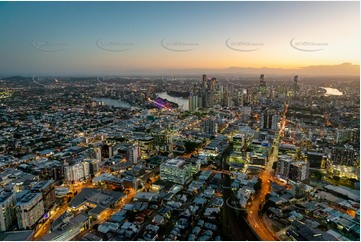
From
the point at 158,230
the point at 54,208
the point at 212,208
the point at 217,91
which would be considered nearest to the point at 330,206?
the point at 212,208

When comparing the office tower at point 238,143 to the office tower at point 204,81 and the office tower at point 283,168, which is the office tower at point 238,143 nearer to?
the office tower at point 283,168

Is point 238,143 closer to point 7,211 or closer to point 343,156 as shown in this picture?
point 343,156

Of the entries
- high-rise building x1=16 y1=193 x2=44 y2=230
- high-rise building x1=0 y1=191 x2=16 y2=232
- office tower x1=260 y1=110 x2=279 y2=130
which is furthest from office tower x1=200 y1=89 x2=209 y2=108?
high-rise building x1=0 y1=191 x2=16 y2=232

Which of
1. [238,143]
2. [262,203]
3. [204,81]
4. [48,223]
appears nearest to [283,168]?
[262,203]

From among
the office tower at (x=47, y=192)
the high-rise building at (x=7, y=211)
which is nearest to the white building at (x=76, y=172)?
the office tower at (x=47, y=192)

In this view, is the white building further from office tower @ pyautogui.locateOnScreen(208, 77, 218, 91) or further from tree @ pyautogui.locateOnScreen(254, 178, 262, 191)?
office tower @ pyautogui.locateOnScreen(208, 77, 218, 91)
